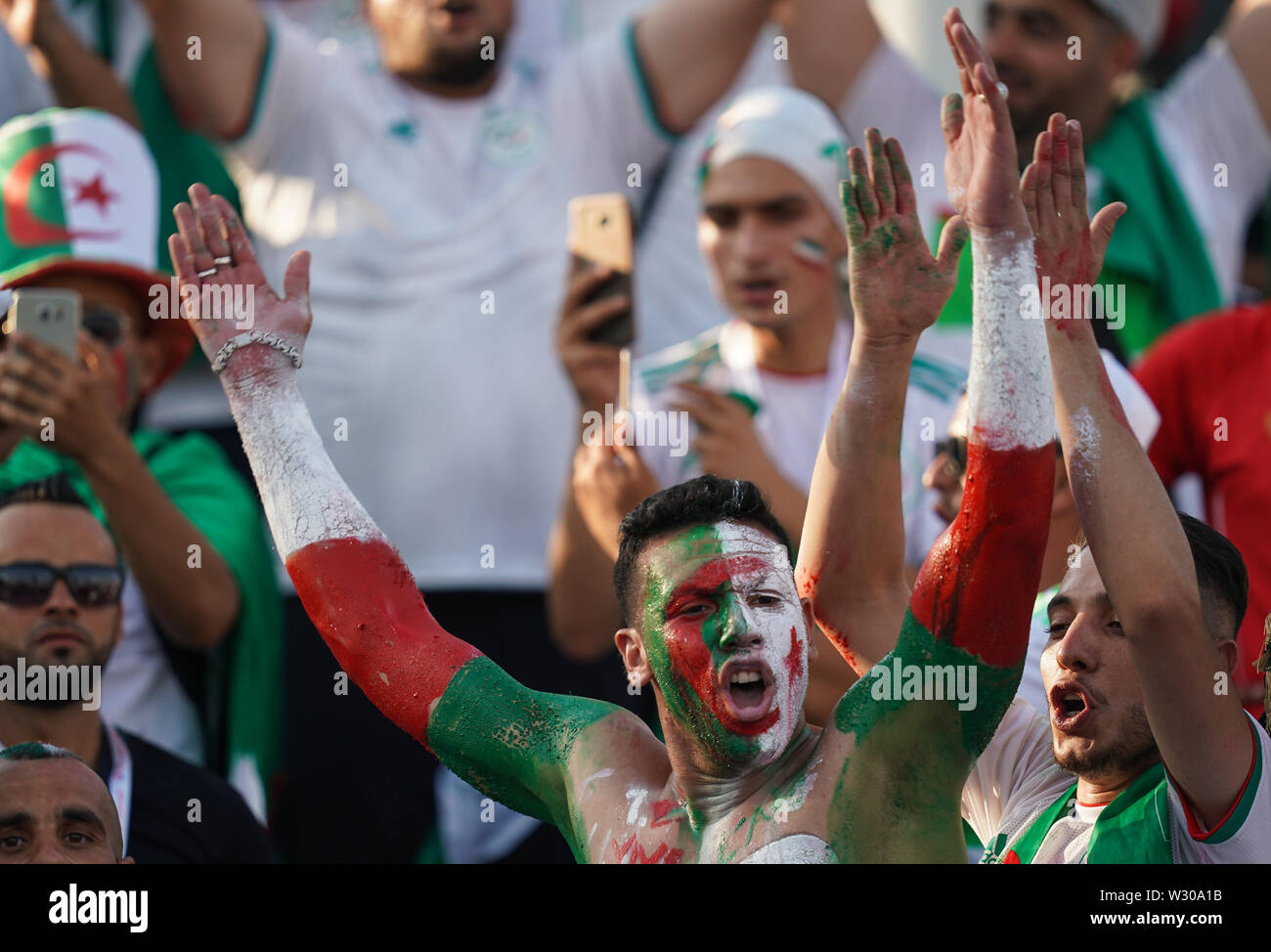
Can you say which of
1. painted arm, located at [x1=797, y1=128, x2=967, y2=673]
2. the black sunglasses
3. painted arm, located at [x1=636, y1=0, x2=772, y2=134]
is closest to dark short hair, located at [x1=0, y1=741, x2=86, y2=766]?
the black sunglasses

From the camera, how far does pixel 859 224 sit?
3.55m

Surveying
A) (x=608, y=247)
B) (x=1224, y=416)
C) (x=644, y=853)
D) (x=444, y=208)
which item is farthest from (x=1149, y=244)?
(x=644, y=853)

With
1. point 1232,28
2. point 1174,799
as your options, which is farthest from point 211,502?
point 1232,28

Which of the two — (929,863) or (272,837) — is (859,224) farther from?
(272,837)

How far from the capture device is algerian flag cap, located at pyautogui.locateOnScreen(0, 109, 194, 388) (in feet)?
17.8

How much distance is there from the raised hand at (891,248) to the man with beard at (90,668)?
1803mm

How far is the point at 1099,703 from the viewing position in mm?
3525

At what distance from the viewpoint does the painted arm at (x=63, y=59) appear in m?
5.95

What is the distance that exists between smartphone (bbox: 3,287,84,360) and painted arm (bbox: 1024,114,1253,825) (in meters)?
2.42

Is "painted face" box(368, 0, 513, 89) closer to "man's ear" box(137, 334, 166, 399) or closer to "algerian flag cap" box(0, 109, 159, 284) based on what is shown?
"algerian flag cap" box(0, 109, 159, 284)

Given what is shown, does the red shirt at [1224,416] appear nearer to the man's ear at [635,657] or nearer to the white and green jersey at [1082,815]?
the white and green jersey at [1082,815]

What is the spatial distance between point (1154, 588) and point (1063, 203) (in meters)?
0.67

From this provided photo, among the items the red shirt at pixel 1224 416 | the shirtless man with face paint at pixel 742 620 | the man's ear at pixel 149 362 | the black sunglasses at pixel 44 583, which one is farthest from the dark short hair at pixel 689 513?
the man's ear at pixel 149 362

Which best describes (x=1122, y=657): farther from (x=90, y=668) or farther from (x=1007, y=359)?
(x=90, y=668)
